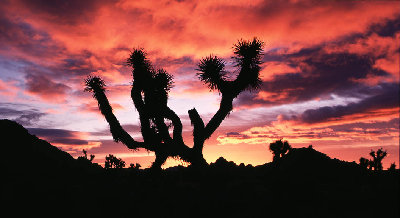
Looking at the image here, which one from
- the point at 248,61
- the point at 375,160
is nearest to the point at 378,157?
the point at 375,160

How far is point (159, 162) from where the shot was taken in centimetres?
1252

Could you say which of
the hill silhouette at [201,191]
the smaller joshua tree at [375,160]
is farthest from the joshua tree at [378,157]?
the hill silhouette at [201,191]

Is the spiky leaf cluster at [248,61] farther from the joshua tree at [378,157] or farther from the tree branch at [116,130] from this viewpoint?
the joshua tree at [378,157]

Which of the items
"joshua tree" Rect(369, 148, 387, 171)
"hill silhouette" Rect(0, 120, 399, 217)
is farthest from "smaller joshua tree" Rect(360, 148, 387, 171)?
"hill silhouette" Rect(0, 120, 399, 217)

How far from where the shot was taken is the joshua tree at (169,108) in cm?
1175

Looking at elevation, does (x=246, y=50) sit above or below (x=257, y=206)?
above

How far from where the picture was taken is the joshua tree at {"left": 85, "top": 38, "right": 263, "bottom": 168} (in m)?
11.8

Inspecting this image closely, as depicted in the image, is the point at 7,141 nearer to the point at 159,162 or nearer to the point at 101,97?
the point at 101,97

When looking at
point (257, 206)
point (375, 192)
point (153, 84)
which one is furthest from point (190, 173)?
point (375, 192)

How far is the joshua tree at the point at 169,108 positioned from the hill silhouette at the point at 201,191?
5.33 ft

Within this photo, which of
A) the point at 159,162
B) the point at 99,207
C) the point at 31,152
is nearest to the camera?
the point at 99,207

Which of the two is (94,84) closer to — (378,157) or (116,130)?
(116,130)

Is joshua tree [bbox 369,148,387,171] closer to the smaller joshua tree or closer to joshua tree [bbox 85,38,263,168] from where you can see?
the smaller joshua tree

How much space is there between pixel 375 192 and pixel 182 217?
5.00 m
